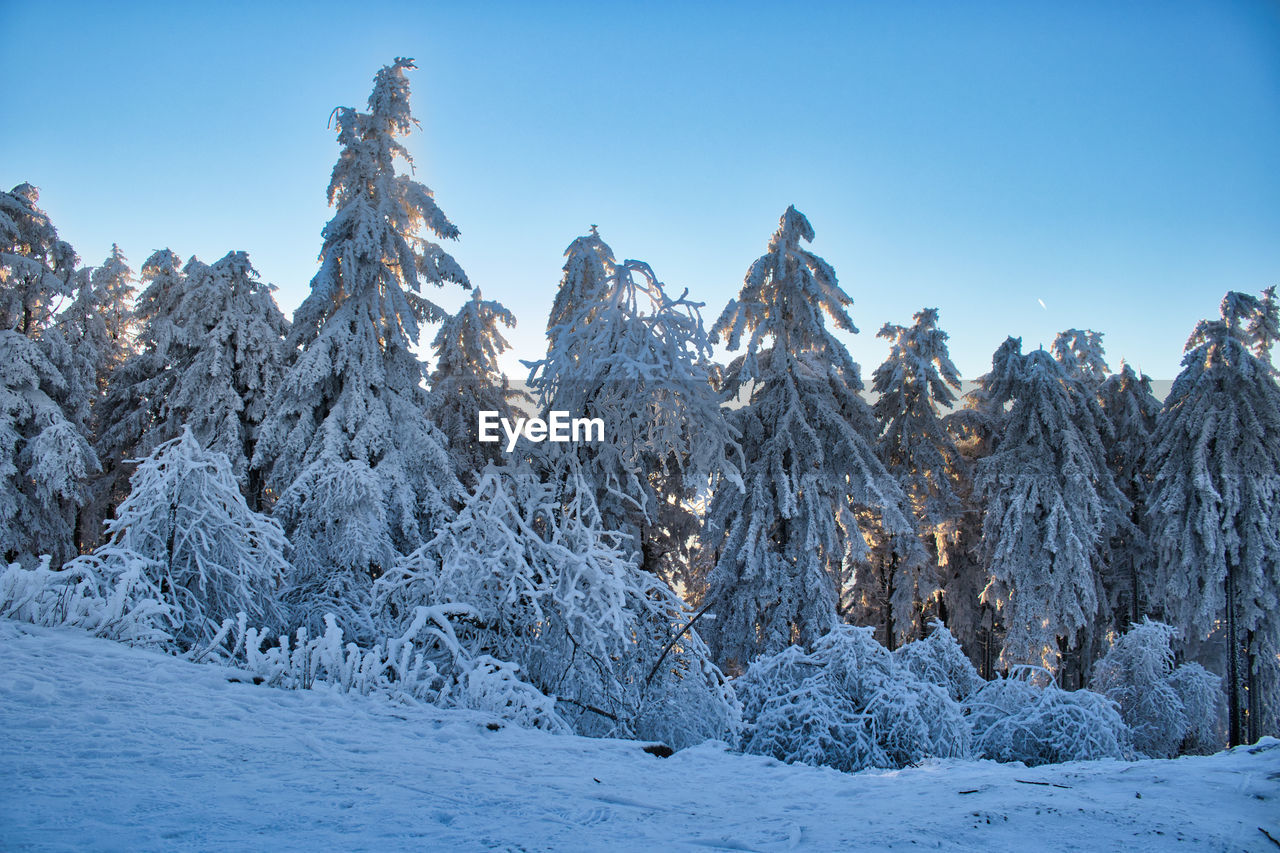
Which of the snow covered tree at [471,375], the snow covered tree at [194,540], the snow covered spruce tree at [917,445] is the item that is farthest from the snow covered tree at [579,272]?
the snow covered spruce tree at [917,445]

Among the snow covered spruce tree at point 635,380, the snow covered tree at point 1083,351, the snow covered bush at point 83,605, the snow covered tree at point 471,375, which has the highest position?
the snow covered tree at point 1083,351

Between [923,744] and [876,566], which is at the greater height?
[876,566]

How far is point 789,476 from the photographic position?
14555 mm

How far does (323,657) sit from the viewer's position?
209 inches

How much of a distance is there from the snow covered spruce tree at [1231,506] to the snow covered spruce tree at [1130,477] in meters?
1.70

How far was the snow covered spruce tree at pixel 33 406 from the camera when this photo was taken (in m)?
15.1

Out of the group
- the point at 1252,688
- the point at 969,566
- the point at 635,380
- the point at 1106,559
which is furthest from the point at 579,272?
the point at 1252,688

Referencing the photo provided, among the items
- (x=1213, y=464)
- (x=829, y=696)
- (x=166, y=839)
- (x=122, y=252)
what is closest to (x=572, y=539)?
(x=829, y=696)

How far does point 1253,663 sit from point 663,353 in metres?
17.8

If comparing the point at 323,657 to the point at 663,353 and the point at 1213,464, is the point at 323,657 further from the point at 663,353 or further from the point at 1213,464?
the point at 1213,464

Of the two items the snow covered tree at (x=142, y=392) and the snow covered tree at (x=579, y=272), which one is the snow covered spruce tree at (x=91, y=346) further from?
the snow covered tree at (x=579, y=272)

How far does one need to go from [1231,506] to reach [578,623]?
16712 millimetres

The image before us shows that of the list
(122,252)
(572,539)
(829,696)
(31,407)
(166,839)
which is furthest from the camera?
(122,252)

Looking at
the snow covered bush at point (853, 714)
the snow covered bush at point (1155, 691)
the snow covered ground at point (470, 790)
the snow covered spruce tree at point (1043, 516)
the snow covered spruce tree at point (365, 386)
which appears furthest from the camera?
the snow covered spruce tree at point (1043, 516)
